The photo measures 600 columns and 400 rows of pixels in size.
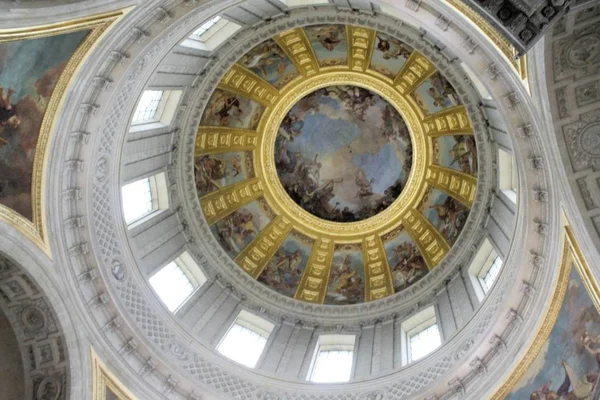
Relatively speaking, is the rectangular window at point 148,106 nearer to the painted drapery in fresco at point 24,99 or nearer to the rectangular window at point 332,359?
the painted drapery in fresco at point 24,99

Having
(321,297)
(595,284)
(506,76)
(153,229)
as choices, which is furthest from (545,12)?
(321,297)

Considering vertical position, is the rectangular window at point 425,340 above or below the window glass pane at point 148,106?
below

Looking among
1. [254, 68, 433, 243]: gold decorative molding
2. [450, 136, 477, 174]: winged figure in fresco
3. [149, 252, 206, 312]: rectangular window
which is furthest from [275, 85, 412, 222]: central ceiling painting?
[149, 252, 206, 312]: rectangular window

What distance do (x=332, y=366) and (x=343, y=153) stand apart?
12023mm

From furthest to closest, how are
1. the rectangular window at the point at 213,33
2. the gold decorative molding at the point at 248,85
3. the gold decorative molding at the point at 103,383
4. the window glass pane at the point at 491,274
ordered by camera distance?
1. the gold decorative molding at the point at 248,85
2. the rectangular window at the point at 213,33
3. the window glass pane at the point at 491,274
4. the gold decorative molding at the point at 103,383

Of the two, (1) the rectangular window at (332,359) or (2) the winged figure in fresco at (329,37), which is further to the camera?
(2) the winged figure in fresco at (329,37)

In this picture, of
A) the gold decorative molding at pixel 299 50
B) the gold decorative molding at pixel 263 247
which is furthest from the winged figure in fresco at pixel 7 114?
the gold decorative molding at pixel 263 247

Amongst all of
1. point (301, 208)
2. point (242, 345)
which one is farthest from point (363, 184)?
point (242, 345)

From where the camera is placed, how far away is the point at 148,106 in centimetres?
1925

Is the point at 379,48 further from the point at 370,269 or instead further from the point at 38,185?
the point at 38,185

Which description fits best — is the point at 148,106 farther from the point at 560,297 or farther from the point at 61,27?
the point at 560,297

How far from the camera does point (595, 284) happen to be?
38.1ft

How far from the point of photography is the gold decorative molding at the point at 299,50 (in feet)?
73.9

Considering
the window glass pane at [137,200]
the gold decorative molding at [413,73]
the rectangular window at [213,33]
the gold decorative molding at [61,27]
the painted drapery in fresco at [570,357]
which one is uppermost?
the gold decorative molding at [413,73]
